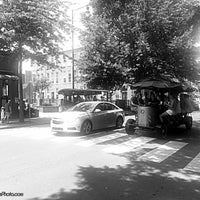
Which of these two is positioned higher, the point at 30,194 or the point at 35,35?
the point at 35,35

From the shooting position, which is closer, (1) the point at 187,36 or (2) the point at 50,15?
(2) the point at 50,15

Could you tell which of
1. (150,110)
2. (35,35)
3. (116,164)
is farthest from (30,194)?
(35,35)

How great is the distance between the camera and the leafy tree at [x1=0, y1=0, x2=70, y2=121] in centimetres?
1500

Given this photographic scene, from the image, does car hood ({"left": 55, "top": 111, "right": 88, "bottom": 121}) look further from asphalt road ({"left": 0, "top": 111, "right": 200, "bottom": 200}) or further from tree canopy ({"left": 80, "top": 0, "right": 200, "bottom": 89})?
tree canopy ({"left": 80, "top": 0, "right": 200, "bottom": 89})

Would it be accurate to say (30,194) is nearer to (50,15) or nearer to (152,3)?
(50,15)

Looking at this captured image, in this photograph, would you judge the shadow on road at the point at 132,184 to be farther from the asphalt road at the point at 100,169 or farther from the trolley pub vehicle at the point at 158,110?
the trolley pub vehicle at the point at 158,110

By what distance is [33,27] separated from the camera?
1559cm

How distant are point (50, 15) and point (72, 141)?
10085mm

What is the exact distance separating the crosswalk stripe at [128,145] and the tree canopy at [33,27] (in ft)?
32.1

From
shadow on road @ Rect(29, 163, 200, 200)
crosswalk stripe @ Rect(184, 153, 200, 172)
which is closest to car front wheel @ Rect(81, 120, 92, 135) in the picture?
shadow on road @ Rect(29, 163, 200, 200)

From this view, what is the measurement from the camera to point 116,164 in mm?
6484

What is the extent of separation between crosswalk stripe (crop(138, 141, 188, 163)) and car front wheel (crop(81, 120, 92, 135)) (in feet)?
11.8

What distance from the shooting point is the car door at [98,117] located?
11.8 metres

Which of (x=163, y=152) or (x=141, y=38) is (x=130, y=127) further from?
(x=141, y=38)
